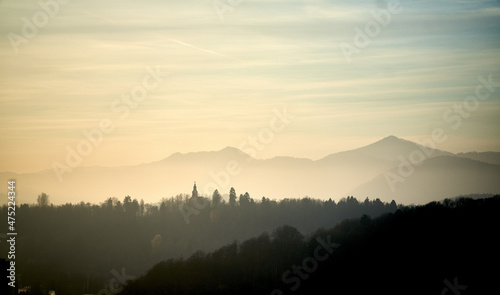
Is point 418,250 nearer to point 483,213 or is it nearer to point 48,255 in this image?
point 483,213

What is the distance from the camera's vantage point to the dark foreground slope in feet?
281

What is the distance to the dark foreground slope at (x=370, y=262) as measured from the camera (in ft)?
281
